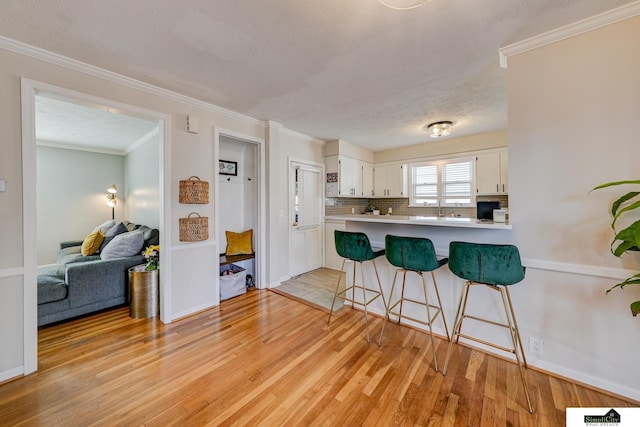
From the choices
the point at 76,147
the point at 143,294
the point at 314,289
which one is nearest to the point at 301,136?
the point at 314,289

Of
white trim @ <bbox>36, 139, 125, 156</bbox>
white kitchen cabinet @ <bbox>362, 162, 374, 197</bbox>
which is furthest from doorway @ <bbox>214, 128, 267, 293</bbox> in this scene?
white trim @ <bbox>36, 139, 125, 156</bbox>

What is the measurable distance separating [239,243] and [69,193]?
3.81 metres

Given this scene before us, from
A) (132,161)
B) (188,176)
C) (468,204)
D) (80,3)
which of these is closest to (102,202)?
(132,161)

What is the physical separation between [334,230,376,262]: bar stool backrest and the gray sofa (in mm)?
2710

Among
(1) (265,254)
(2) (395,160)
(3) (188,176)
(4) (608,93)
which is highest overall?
(2) (395,160)

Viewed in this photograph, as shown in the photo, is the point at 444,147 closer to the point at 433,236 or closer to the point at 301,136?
the point at 301,136

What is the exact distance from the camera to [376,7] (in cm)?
147

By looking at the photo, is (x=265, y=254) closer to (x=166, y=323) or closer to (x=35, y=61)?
(x=166, y=323)

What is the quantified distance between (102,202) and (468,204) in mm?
7296

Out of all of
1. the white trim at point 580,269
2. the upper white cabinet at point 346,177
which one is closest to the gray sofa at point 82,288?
the upper white cabinet at point 346,177

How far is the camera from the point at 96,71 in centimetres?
214

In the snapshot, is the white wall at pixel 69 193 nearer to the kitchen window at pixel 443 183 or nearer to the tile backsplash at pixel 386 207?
the tile backsplash at pixel 386 207

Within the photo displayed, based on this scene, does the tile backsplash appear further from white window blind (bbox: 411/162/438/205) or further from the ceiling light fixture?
the ceiling light fixture

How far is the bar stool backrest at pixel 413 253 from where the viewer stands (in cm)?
199
